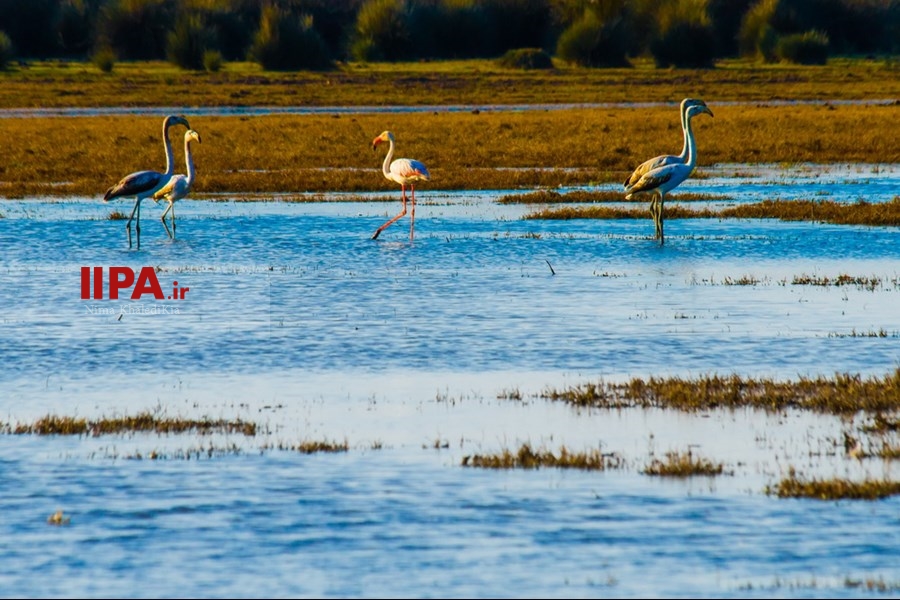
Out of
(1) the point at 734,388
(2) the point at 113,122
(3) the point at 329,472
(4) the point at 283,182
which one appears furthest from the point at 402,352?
(2) the point at 113,122

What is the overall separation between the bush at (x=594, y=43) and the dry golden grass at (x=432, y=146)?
1096 inches

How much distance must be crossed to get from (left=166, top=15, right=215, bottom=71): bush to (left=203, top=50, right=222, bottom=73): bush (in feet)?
2.40

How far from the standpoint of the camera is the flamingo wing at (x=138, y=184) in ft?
69.1

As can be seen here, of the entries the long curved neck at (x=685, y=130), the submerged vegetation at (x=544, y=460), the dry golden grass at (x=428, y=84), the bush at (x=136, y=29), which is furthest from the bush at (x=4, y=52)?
the submerged vegetation at (x=544, y=460)

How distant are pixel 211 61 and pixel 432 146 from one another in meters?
36.7

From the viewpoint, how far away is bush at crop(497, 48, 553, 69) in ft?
238

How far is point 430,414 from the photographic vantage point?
10008mm

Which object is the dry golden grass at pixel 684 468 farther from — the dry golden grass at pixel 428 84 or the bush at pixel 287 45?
the bush at pixel 287 45

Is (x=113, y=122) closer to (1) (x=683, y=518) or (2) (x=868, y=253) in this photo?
(2) (x=868, y=253)

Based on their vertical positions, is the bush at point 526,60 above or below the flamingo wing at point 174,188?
above

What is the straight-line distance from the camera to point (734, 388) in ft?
34.1

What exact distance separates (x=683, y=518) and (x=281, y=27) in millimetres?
66084

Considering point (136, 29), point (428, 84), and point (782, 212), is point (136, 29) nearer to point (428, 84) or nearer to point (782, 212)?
point (428, 84)

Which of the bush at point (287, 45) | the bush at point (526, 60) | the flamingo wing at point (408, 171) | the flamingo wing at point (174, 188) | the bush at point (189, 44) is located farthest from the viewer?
the bush at point (526, 60)
